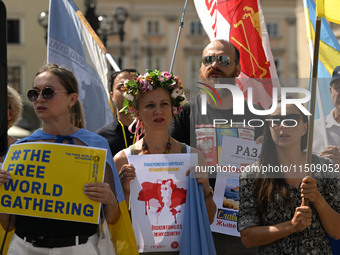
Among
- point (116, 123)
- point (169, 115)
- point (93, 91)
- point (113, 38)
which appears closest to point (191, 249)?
point (169, 115)

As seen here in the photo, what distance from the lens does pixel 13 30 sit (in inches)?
1328

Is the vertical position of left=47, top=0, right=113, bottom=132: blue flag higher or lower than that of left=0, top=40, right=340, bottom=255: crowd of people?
higher

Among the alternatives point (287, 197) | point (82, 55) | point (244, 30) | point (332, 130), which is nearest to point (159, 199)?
point (287, 197)

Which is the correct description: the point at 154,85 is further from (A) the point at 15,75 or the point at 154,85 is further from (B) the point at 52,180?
(A) the point at 15,75

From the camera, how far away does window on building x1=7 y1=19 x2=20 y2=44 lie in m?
33.6

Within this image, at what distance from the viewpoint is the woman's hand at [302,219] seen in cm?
271

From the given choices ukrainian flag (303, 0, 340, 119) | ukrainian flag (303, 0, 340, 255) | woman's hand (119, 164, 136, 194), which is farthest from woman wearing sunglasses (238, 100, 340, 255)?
ukrainian flag (303, 0, 340, 119)

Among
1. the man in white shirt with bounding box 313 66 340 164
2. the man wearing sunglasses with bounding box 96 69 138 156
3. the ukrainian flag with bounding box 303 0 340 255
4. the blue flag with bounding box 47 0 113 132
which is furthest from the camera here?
the blue flag with bounding box 47 0 113 132

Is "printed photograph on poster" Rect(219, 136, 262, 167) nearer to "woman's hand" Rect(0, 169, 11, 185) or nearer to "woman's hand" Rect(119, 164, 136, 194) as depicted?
"woman's hand" Rect(119, 164, 136, 194)

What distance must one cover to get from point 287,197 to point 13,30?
3339 cm

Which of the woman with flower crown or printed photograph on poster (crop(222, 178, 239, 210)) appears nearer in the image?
the woman with flower crown

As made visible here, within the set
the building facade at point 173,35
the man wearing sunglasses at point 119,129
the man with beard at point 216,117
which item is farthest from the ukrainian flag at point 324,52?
the building facade at point 173,35

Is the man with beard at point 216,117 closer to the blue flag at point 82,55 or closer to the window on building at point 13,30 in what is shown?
the blue flag at point 82,55

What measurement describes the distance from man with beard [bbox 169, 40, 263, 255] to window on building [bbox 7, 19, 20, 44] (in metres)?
31.9
